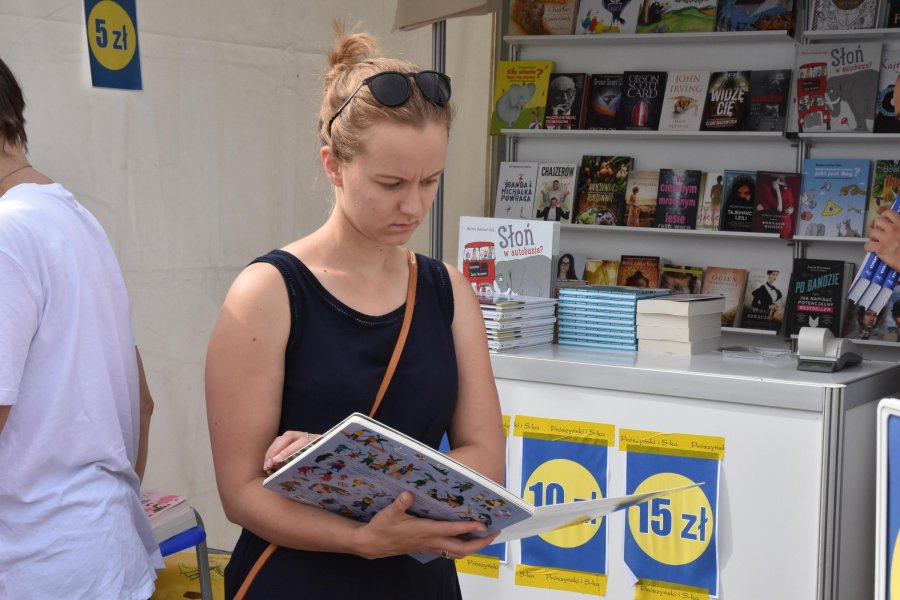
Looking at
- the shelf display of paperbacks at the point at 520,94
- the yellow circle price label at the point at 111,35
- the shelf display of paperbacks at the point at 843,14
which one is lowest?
the yellow circle price label at the point at 111,35

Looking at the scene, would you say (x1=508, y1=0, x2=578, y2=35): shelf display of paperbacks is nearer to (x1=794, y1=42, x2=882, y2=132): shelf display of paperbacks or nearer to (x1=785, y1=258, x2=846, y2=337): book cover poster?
(x1=794, y1=42, x2=882, y2=132): shelf display of paperbacks

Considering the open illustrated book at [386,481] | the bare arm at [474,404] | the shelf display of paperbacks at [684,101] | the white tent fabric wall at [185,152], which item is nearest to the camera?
the open illustrated book at [386,481]

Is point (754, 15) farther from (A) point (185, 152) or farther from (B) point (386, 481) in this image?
(B) point (386, 481)

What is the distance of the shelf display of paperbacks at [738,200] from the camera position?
5094 mm

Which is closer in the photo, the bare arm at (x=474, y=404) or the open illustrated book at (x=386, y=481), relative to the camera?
the open illustrated book at (x=386, y=481)

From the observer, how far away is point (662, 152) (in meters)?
5.44

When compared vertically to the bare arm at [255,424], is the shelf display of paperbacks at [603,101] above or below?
above

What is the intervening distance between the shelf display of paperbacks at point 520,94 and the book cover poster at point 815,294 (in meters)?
1.61

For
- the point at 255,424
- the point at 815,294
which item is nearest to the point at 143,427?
the point at 255,424

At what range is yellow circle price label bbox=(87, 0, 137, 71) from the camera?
3010mm

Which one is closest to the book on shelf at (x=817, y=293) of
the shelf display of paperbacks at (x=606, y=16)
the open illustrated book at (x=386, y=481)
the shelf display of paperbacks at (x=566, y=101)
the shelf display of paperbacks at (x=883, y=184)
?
the shelf display of paperbacks at (x=883, y=184)

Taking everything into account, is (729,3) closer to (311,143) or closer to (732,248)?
(732,248)

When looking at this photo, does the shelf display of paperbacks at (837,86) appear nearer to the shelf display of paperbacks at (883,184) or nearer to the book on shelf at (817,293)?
the shelf display of paperbacks at (883,184)

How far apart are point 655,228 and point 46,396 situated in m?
4.25
